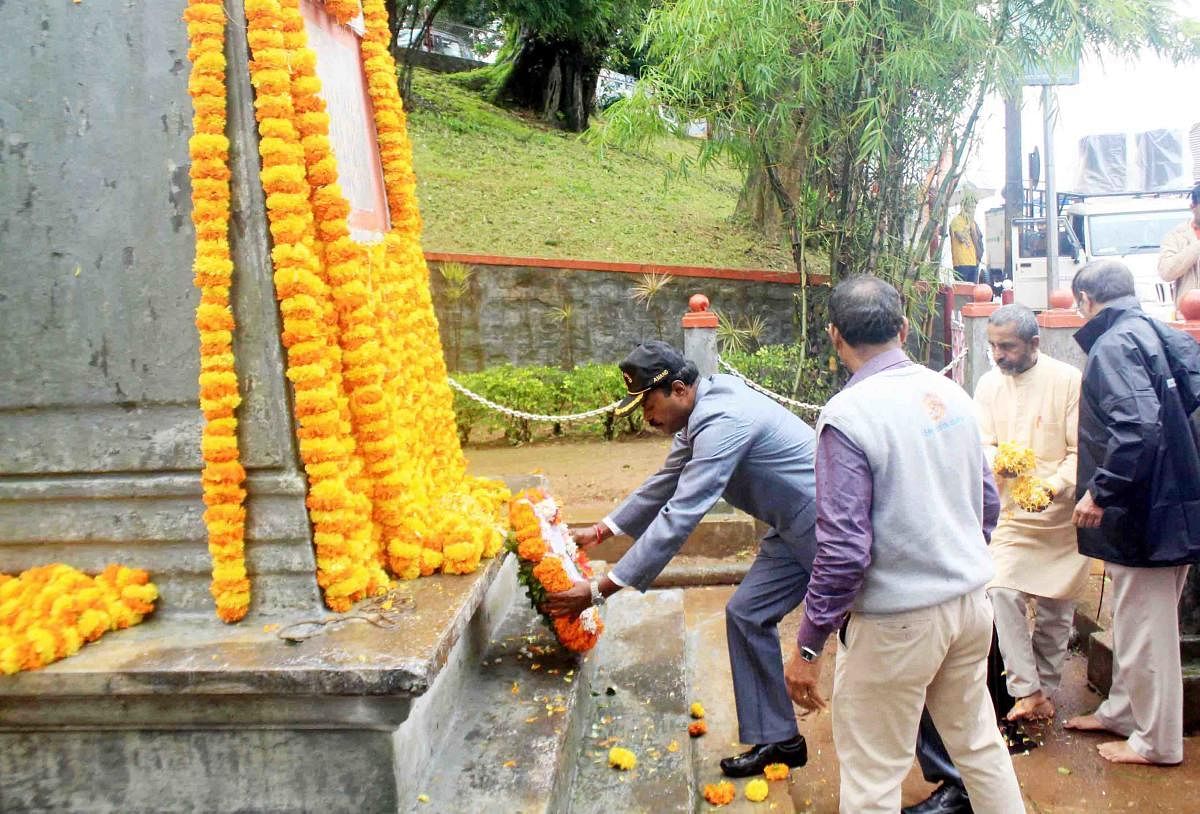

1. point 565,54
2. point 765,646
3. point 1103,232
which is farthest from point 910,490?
point 565,54

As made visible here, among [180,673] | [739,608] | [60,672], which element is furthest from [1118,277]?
[60,672]

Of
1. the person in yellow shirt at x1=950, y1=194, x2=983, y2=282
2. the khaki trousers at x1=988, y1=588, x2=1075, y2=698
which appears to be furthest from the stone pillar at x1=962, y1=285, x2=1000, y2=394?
the person in yellow shirt at x1=950, y1=194, x2=983, y2=282

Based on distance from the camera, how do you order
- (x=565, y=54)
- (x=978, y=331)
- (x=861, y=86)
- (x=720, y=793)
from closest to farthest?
(x=720, y=793)
(x=978, y=331)
(x=861, y=86)
(x=565, y=54)

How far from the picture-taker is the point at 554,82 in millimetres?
18609

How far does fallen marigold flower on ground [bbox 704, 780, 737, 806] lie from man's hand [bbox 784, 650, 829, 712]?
796mm

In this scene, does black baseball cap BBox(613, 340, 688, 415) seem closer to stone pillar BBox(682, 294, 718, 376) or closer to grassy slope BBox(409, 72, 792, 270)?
stone pillar BBox(682, 294, 718, 376)


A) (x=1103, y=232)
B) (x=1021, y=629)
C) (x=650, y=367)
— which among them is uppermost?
(x=1103, y=232)

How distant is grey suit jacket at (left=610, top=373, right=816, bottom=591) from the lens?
10.4ft

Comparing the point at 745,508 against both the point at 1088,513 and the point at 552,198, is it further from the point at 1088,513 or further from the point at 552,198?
the point at 552,198

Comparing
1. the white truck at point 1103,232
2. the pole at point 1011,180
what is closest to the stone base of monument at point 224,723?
the white truck at point 1103,232

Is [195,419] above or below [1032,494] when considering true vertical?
above

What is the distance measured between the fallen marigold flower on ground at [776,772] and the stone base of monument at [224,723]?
1354 millimetres

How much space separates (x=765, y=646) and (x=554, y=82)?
17154mm

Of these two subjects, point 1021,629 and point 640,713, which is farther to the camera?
point 1021,629
